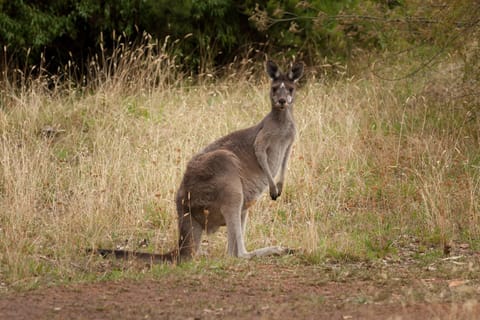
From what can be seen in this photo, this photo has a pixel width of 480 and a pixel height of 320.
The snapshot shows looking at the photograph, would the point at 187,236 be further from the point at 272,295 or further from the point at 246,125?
the point at 246,125

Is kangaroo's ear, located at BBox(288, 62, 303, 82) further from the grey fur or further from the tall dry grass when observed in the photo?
the tall dry grass

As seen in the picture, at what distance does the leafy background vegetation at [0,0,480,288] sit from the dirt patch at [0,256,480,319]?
0.49 meters

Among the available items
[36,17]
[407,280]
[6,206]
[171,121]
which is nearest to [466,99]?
[171,121]

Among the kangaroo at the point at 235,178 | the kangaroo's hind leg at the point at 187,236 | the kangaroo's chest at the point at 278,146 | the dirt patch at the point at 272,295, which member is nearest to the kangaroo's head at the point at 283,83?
the kangaroo at the point at 235,178

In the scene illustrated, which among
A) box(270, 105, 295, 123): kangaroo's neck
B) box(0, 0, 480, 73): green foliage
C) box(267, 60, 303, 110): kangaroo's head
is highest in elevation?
box(0, 0, 480, 73): green foliage

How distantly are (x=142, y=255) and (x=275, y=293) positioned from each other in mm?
1396

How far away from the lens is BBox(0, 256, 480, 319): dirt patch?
600 cm

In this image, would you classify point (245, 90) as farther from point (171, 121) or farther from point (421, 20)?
point (421, 20)

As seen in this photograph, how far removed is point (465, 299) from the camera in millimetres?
6281

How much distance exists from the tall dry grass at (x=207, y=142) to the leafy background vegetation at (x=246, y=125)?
3 cm

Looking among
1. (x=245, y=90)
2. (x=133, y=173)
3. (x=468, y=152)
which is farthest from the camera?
(x=245, y=90)

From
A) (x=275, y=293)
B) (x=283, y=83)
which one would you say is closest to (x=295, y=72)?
(x=283, y=83)

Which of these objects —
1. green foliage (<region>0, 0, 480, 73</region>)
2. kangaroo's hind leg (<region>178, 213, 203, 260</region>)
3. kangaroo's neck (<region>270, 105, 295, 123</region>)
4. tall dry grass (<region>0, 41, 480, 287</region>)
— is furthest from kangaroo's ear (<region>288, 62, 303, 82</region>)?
green foliage (<region>0, 0, 480, 73</region>)

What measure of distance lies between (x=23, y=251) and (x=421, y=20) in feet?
19.9
